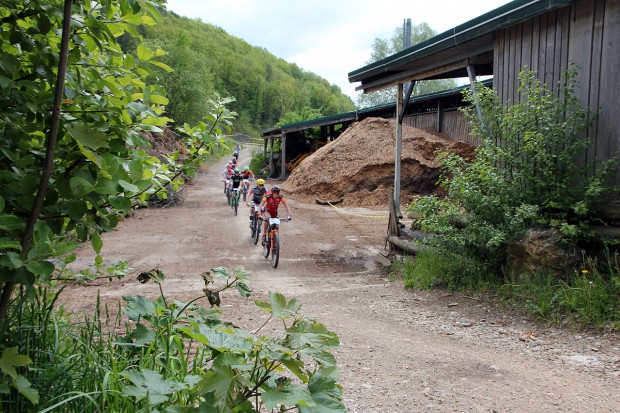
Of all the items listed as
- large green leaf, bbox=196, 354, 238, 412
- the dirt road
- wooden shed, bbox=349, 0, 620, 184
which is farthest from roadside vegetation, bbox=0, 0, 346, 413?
wooden shed, bbox=349, 0, 620, 184

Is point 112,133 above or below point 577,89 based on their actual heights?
below

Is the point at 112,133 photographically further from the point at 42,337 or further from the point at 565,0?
the point at 565,0

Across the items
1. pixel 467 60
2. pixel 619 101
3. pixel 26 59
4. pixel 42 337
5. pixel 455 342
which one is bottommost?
pixel 455 342

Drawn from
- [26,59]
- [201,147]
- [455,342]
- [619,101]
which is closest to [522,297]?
[455,342]

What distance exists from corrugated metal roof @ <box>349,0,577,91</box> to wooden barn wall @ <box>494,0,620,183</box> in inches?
14.0

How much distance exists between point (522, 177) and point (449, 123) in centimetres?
1749

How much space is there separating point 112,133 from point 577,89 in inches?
238

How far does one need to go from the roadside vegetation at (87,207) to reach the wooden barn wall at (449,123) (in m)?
19.3

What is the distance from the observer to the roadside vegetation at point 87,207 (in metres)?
1.65

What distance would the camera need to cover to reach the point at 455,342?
508 centimetres

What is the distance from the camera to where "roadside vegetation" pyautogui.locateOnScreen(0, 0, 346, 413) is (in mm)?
1654

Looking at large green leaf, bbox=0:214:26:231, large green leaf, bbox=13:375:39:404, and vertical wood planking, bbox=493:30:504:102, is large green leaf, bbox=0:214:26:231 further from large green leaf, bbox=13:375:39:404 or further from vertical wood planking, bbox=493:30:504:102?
vertical wood planking, bbox=493:30:504:102

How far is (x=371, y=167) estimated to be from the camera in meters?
22.3

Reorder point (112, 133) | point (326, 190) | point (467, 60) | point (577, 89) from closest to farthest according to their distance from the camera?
1. point (112, 133)
2. point (577, 89)
3. point (467, 60)
4. point (326, 190)
